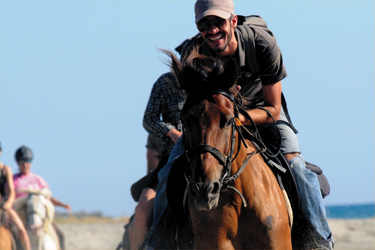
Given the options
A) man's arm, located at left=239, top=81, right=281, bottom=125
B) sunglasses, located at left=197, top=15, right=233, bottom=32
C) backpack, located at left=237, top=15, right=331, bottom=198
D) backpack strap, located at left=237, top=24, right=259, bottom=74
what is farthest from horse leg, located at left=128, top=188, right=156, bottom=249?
sunglasses, located at left=197, top=15, right=233, bottom=32

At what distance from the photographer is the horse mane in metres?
5.21

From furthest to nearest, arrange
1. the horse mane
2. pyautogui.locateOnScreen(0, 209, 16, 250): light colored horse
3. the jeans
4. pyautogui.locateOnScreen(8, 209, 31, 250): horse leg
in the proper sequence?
pyautogui.locateOnScreen(8, 209, 31, 250): horse leg, pyautogui.locateOnScreen(0, 209, 16, 250): light colored horse, the jeans, the horse mane

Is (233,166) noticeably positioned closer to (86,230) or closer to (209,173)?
(209,173)

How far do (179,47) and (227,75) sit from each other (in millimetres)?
1327

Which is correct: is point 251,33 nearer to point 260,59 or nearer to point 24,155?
point 260,59

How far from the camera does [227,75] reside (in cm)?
527

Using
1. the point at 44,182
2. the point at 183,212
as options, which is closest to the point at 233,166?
the point at 183,212

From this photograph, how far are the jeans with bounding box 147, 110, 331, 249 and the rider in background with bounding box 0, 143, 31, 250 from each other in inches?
242

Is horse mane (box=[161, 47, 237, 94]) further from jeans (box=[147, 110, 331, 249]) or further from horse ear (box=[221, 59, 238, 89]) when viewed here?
jeans (box=[147, 110, 331, 249])

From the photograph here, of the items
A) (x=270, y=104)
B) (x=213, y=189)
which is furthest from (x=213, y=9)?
(x=213, y=189)

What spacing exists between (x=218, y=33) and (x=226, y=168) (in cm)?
137

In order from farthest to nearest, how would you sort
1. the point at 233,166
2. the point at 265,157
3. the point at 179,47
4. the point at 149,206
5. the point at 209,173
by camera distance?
the point at 149,206
the point at 179,47
the point at 265,157
the point at 233,166
the point at 209,173

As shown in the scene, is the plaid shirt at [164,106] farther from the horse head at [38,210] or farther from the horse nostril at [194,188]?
the horse head at [38,210]

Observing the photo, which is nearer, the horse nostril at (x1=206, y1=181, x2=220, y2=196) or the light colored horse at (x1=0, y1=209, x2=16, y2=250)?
the horse nostril at (x1=206, y1=181, x2=220, y2=196)
